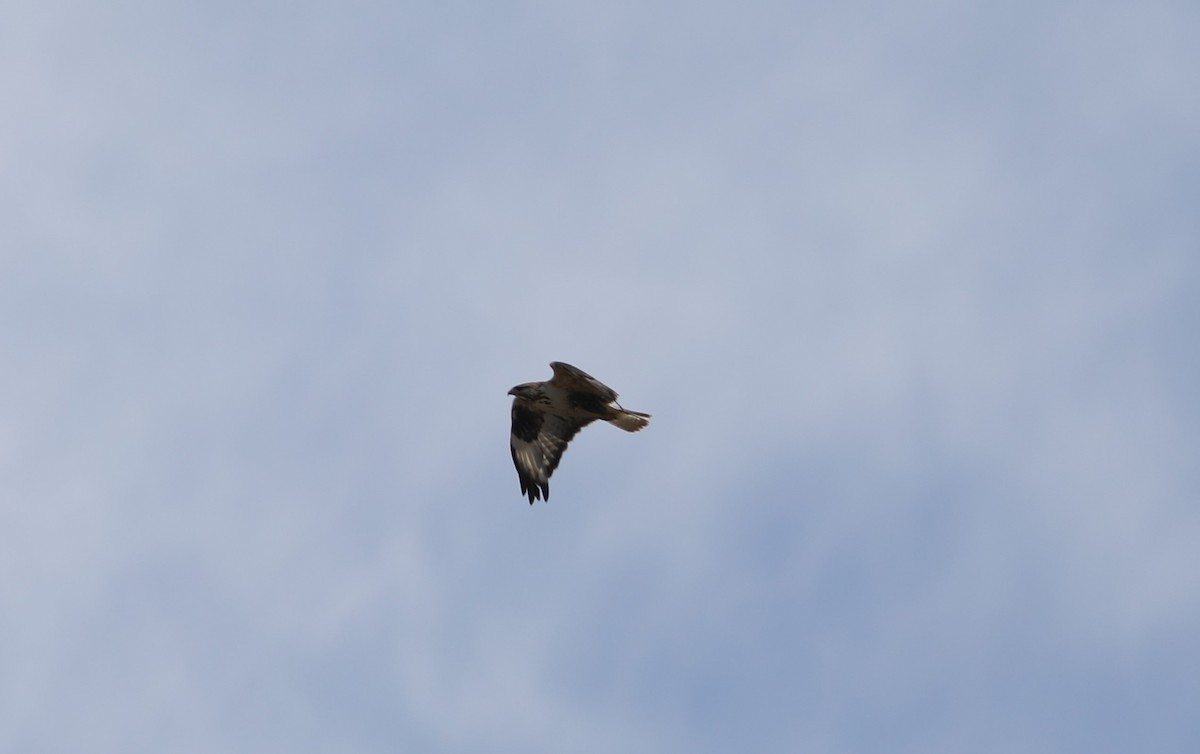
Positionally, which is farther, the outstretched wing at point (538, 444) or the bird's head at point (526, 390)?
the outstretched wing at point (538, 444)

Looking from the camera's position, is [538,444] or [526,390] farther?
[538,444]

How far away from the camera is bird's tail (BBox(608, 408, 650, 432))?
1781 centimetres

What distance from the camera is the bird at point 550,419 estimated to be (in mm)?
17625

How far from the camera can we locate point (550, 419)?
18281mm

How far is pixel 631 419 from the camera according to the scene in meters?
17.8

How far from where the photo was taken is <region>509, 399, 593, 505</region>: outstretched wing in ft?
60.1

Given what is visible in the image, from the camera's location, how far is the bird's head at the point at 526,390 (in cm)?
1783

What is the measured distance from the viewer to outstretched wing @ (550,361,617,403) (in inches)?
672

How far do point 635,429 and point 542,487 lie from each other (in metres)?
1.43

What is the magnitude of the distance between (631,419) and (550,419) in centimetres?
109

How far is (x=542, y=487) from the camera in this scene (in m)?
18.3

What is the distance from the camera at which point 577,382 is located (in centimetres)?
1738

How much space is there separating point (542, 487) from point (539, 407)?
102 centimetres

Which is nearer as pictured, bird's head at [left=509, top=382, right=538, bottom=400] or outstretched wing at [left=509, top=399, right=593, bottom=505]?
bird's head at [left=509, top=382, right=538, bottom=400]
